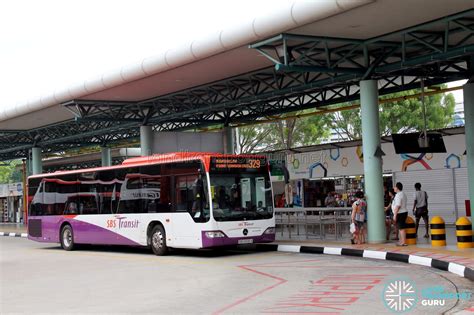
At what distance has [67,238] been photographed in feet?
76.0

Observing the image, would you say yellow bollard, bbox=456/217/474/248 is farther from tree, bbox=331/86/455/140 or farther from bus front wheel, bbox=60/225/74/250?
tree, bbox=331/86/455/140

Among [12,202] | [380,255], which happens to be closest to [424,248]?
[380,255]

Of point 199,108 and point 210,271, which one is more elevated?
point 199,108

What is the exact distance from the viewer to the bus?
1748cm

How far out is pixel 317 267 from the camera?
47.6ft

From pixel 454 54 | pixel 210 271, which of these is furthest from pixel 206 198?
pixel 454 54

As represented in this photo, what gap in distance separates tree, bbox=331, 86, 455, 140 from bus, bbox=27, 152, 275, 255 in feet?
96.1

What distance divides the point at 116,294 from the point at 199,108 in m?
15.3

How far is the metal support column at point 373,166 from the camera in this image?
18.2 metres

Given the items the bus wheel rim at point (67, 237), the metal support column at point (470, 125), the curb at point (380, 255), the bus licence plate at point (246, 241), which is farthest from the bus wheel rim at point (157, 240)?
the metal support column at point (470, 125)

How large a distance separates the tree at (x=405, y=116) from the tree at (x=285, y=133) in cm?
135

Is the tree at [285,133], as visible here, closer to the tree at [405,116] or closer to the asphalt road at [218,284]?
the tree at [405,116]

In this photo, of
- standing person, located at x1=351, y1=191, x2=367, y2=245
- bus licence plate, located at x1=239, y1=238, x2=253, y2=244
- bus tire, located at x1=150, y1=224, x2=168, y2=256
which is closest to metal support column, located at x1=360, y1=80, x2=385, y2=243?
standing person, located at x1=351, y1=191, x2=367, y2=245

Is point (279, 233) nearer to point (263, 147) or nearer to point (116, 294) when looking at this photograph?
point (116, 294)
